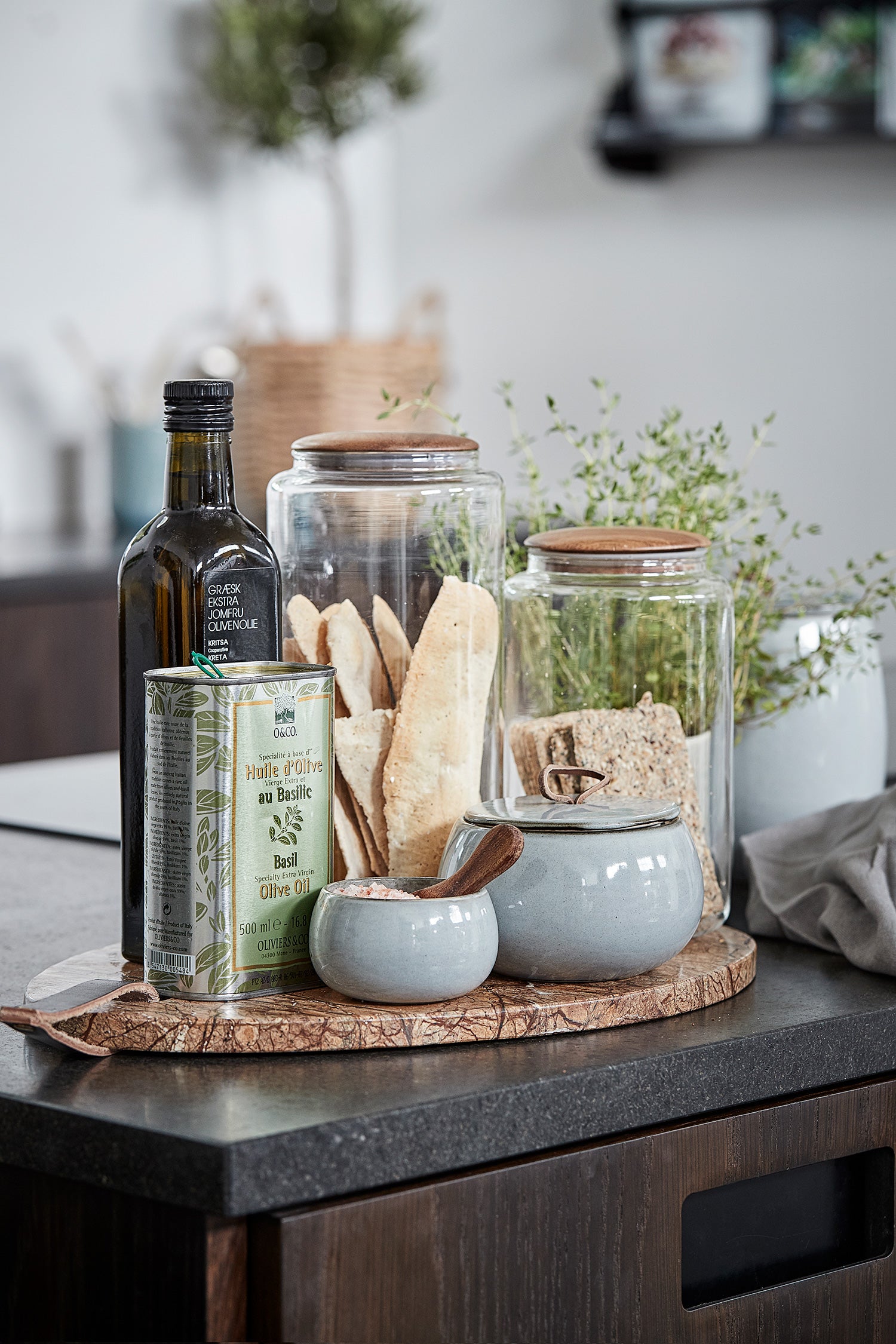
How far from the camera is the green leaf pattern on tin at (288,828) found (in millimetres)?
768

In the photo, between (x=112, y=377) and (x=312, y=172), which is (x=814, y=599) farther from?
(x=312, y=172)

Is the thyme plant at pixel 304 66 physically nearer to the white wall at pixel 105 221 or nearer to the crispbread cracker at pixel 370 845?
the white wall at pixel 105 221

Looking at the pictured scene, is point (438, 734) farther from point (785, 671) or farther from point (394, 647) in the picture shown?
point (785, 671)

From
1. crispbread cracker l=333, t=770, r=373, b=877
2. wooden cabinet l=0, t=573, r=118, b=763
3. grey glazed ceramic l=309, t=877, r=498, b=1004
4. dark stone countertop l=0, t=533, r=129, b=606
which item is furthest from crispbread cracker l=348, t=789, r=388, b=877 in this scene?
wooden cabinet l=0, t=573, r=118, b=763

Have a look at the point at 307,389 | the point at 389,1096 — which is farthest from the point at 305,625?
the point at 307,389

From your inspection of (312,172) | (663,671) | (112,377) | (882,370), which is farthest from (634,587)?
(312,172)

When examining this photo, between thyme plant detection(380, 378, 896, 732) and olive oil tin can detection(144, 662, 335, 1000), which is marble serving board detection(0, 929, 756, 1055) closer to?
olive oil tin can detection(144, 662, 335, 1000)

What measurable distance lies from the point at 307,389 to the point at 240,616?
245 centimetres

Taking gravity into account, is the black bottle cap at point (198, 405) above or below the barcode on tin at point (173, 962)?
above

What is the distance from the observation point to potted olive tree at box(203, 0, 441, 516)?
323 cm

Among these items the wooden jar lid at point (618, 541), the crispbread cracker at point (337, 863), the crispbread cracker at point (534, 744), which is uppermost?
the wooden jar lid at point (618, 541)

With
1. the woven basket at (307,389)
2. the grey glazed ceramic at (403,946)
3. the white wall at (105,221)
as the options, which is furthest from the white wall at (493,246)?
the grey glazed ceramic at (403,946)

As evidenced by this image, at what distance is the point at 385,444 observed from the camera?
86cm

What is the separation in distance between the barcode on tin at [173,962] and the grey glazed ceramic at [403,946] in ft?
0.19
